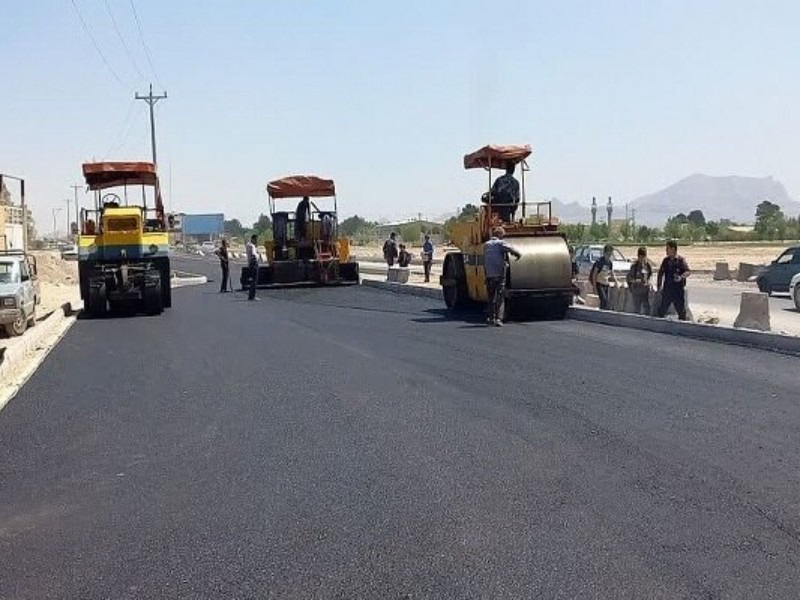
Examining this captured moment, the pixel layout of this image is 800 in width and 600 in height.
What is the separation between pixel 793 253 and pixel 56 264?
42.0 metres

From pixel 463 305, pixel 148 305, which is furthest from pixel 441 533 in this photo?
pixel 148 305

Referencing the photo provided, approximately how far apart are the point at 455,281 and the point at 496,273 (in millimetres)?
3878

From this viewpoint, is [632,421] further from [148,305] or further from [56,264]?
[56,264]

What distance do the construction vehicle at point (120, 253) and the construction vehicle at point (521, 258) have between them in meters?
7.48

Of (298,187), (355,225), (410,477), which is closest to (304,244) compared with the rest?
(298,187)

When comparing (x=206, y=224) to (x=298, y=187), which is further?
(x=206, y=224)

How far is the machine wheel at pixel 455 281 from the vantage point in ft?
73.5

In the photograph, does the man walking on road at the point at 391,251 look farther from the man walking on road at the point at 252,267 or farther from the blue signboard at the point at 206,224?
the blue signboard at the point at 206,224

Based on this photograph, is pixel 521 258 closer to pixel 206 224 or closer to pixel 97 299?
pixel 97 299

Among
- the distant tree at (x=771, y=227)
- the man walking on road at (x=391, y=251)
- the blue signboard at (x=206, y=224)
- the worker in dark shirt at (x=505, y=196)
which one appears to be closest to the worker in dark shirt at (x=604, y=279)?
the worker in dark shirt at (x=505, y=196)

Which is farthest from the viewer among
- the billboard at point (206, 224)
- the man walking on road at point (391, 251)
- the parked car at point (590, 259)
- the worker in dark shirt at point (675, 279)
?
the billboard at point (206, 224)

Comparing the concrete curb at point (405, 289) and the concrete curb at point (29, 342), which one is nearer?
the concrete curb at point (29, 342)

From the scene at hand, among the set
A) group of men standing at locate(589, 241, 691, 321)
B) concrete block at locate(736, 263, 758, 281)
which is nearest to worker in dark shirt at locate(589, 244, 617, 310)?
group of men standing at locate(589, 241, 691, 321)

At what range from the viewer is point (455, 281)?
22547mm
